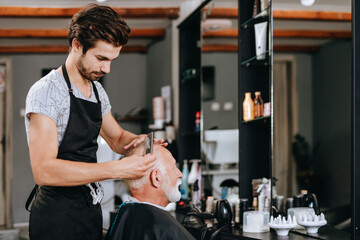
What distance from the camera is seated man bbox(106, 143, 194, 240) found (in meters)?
1.92

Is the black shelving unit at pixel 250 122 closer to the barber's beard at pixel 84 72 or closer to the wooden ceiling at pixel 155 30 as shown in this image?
the wooden ceiling at pixel 155 30

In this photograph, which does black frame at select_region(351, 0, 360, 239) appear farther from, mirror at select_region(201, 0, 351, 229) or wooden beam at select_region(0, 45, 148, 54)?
wooden beam at select_region(0, 45, 148, 54)

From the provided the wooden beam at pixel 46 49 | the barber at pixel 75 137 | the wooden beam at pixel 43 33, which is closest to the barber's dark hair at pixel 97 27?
the barber at pixel 75 137

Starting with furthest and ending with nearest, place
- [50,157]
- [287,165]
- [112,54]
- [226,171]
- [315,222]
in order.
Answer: [226,171] → [287,165] → [315,222] → [112,54] → [50,157]

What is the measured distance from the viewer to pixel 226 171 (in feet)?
12.0

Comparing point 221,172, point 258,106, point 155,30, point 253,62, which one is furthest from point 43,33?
point 258,106

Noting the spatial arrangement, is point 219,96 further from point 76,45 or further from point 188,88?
point 76,45

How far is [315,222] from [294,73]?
111cm

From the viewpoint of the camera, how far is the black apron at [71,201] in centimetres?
188

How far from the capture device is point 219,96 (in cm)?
385

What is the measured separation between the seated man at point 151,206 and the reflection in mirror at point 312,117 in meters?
1.13

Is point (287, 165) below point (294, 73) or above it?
below

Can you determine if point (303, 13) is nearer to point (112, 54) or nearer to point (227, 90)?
point (227, 90)

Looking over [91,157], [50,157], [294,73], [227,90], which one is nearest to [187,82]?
[227,90]
